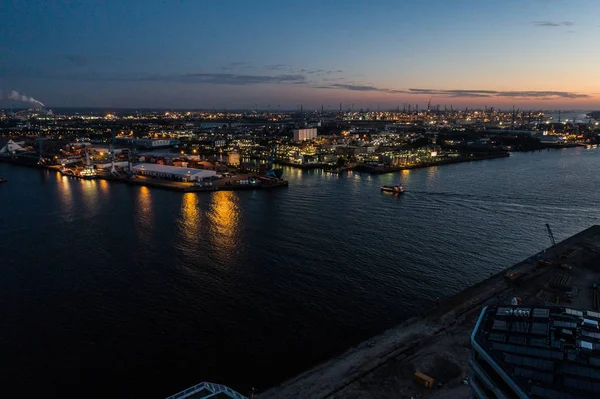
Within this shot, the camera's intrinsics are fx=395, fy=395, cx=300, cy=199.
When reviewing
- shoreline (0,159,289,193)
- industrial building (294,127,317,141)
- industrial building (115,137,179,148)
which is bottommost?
shoreline (0,159,289,193)

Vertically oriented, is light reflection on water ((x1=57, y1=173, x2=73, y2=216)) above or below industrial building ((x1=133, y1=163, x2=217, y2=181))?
below

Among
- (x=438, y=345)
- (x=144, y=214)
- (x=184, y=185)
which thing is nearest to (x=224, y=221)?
(x=144, y=214)

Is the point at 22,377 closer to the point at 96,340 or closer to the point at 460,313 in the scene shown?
the point at 96,340

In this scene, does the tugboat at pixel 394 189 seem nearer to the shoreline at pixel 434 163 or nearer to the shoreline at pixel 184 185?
the shoreline at pixel 184 185

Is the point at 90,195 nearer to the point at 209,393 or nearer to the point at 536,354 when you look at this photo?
the point at 209,393

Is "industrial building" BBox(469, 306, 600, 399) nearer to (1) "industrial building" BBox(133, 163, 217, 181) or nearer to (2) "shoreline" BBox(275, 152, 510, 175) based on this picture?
(1) "industrial building" BBox(133, 163, 217, 181)

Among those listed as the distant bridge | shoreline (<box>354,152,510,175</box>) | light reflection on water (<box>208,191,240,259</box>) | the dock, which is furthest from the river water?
shoreline (<box>354,152,510,175</box>)

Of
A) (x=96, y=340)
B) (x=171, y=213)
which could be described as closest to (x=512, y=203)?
(x=171, y=213)
